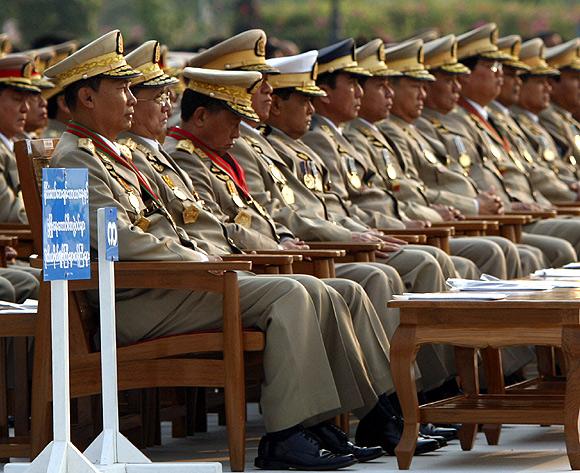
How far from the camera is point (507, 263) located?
32.6 ft

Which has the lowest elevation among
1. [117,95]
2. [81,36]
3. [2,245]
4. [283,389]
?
[283,389]

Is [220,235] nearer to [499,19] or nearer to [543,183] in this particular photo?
[543,183]

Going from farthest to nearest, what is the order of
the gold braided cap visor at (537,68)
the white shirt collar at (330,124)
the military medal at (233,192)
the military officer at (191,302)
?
1. the gold braided cap visor at (537,68)
2. the white shirt collar at (330,124)
3. the military medal at (233,192)
4. the military officer at (191,302)

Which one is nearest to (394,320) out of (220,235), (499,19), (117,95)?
(220,235)

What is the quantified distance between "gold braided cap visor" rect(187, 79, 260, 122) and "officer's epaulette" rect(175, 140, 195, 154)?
8.6 inches

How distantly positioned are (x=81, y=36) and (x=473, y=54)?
2183 centimetres

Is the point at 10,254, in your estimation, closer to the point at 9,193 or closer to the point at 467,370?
the point at 9,193

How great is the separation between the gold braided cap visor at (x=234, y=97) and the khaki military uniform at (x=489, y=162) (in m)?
2.84

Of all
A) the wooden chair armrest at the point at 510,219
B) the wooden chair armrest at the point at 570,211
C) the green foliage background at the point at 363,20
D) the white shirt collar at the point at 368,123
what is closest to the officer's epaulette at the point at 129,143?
the white shirt collar at the point at 368,123

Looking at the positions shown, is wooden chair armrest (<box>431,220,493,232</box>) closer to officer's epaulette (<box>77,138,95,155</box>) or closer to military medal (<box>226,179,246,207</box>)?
military medal (<box>226,179,246,207</box>)

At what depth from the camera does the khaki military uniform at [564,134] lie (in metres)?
13.5

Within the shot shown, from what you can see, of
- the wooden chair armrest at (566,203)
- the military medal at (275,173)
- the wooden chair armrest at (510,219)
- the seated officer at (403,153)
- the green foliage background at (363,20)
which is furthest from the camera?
the green foliage background at (363,20)

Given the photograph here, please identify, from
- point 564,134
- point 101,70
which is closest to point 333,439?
point 101,70

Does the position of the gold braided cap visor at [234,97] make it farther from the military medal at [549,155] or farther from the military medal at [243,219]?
the military medal at [549,155]
